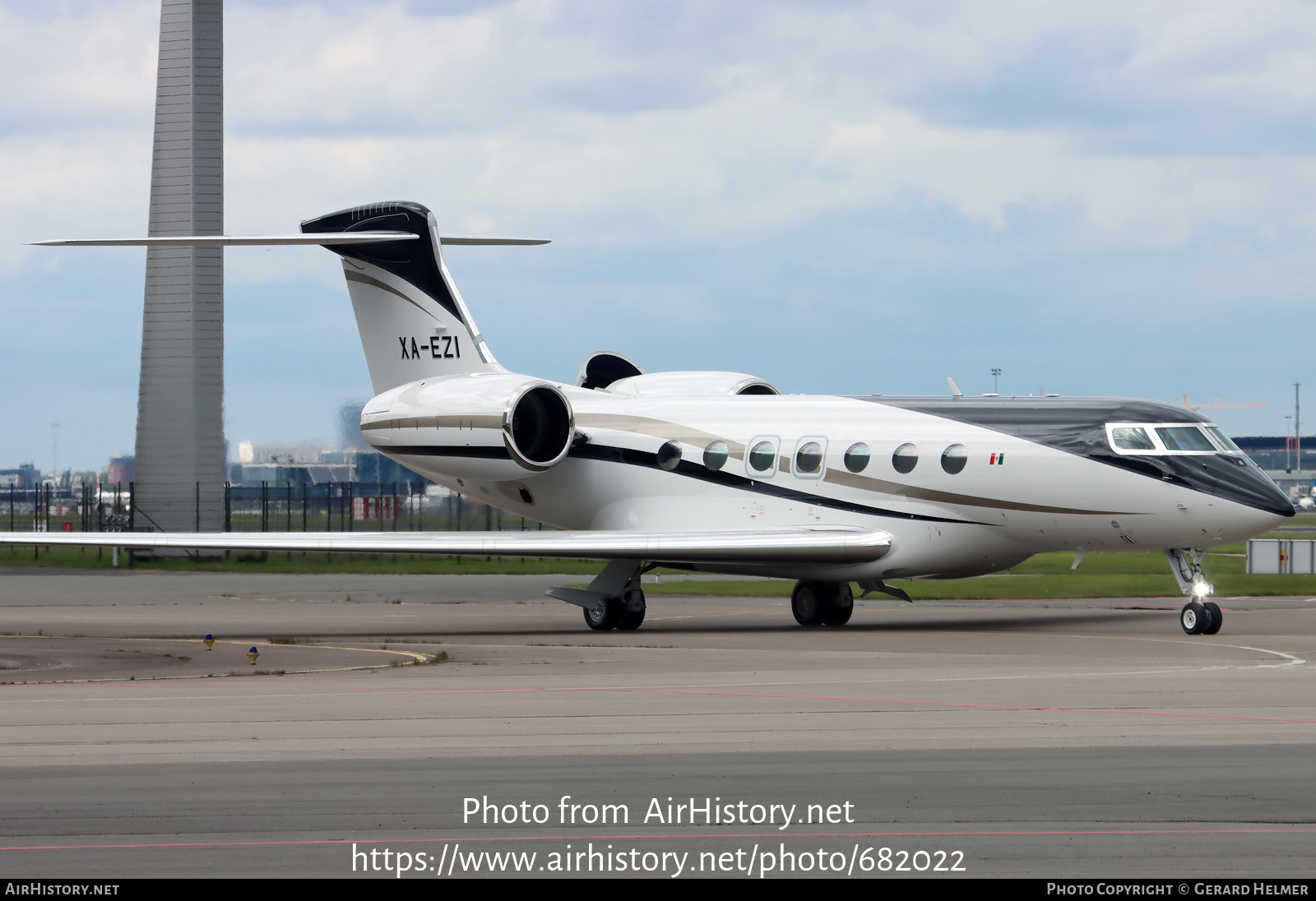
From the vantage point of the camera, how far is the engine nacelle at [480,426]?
26375mm

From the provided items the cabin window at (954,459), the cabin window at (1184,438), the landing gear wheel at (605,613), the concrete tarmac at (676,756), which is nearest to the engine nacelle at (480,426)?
the landing gear wheel at (605,613)

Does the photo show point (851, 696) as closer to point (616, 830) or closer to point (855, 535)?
point (616, 830)

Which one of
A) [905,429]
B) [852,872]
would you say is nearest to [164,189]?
[905,429]

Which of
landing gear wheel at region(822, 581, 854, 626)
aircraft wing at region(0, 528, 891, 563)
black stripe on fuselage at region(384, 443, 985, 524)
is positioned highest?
black stripe on fuselage at region(384, 443, 985, 524)

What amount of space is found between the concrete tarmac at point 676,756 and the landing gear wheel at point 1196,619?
1.54 ft

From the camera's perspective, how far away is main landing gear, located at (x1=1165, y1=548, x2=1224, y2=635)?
72.5ft

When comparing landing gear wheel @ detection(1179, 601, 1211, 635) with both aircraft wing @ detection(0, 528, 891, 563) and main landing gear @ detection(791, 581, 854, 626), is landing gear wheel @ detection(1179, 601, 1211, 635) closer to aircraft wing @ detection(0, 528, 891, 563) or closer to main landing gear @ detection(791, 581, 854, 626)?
aircraft wing @ detection(0, 528, 891, 563)

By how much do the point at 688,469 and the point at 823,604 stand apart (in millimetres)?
3040

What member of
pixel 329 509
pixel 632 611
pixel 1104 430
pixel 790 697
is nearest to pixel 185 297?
pixel 329 509

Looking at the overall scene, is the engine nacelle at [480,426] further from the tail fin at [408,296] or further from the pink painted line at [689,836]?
the pink painted line at [689,836]

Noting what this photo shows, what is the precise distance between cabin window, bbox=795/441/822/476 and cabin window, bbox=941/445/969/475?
2011 mm

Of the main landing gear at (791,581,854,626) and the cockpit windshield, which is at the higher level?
the cockpit windshield

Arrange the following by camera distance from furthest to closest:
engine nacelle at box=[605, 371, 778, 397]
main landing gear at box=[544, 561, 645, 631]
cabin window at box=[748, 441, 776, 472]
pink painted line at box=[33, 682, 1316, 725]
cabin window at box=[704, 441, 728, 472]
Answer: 1. engine nacelle at box=[605, 371, 778, 397]
2. cabin window at box=[704, 441, 728, 472]
3. cabin window at box=[748, 441, 776, 472]
4. main landing gear at box=[544, 561, 645, 631]
5. pink painted line at box=[33, 682, 1316, 725]

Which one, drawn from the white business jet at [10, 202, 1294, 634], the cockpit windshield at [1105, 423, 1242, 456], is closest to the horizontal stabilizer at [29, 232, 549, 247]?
the white business jet at [10, 202, 1294, 634]
